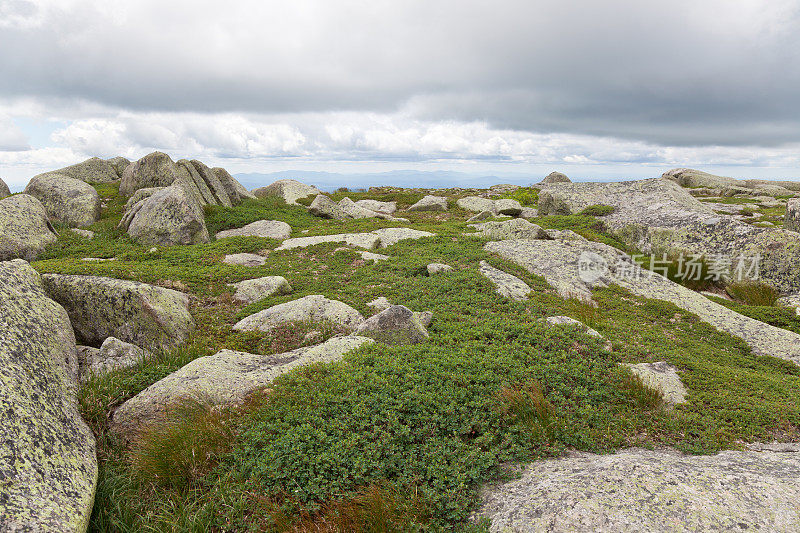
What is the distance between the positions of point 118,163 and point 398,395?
4532 cm

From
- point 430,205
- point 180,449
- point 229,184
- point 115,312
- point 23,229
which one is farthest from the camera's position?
point 430,205

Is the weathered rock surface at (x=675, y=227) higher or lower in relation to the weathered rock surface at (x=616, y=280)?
higher

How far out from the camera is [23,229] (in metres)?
18.6

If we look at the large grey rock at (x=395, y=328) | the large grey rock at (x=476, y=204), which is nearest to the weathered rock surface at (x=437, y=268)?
the large grey rock at (x=395, y=328)

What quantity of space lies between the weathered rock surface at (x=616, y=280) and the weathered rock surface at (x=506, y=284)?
5.19ft

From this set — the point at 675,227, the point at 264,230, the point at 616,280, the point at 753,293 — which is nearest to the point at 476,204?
the point at 675,227

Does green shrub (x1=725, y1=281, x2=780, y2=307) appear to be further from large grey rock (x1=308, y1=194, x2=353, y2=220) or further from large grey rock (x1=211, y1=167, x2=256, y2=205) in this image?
large grey rock (x1=211, y1=167, x2=256, y2=205)

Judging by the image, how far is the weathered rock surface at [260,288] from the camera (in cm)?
1520

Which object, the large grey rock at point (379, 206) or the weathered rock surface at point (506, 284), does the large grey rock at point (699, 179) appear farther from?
the weathered rock surface at point (506, 284)

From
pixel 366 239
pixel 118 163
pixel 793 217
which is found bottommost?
pixel 366 239

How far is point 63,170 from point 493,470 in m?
42.5

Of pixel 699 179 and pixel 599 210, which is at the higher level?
pixel 699 179

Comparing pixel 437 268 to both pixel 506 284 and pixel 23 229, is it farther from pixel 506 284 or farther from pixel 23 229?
pixel 23 229

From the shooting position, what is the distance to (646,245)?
75.6 feet
